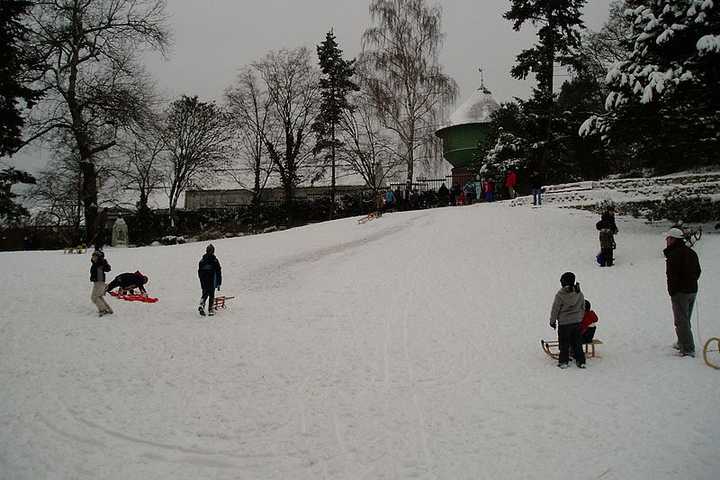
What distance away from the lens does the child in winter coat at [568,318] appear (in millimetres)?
8102

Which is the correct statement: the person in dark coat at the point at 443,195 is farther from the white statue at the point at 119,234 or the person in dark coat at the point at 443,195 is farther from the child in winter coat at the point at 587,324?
the child in winter coat at the point at 587,324

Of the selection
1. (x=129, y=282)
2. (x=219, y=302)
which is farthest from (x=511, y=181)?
(x=129, y=282)

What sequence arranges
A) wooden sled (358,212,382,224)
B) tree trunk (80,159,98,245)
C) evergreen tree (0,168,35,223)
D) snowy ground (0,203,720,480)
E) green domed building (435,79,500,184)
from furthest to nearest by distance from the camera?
1. green domed building (435,79,500,184)
2. wooden sled (358,212,382,224)
3. tree trunk (80,159,98,245)
4. evergreen tree (0,168,35,223)
5. snowy ground (0,203,720,480)

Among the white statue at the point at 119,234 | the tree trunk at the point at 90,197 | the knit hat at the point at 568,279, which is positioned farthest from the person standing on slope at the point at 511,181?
the tree trunk at the point at 90,197

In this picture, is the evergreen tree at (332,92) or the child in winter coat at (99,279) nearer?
the child in winter coat at (99,279)

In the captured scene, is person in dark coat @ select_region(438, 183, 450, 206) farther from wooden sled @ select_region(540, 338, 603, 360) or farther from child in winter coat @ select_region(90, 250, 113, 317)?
child in winter coat @ select_region(90, 250, 113, 317)

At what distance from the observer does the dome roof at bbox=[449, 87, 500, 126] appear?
123ft

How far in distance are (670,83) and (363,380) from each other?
1280 centimetres

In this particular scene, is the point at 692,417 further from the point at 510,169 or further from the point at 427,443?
the point at 510,169

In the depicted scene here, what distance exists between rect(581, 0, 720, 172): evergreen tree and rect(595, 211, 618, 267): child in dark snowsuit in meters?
3.60

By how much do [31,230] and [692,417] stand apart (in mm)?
36205

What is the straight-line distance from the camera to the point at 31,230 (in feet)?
105

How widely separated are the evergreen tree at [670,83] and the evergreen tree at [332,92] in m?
18.9

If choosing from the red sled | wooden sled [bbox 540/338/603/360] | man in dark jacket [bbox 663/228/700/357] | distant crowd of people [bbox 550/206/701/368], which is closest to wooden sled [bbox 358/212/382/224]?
the red sled
